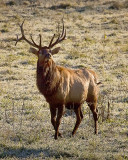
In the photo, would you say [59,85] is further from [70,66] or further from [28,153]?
[70,66]

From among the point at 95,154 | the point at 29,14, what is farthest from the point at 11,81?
the point at 29,14

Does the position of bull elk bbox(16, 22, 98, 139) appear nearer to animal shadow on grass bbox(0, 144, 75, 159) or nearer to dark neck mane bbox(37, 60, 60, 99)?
dark neck mane bbox(37, 60, 60, 99)

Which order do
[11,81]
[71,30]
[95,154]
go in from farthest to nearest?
1. [71,30]
2. [11,81]
3. [95,154]

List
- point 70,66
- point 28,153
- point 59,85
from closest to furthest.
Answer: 1. point 28,153
2. point 59,85
3. point 70,66

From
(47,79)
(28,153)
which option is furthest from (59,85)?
(28,153)

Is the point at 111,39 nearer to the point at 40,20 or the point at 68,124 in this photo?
the point at 40,20

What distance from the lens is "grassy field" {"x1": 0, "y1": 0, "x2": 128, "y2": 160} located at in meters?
7.39

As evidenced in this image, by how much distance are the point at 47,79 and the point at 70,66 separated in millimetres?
7689

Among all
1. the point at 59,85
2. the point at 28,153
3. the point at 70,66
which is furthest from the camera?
the point at 70,66

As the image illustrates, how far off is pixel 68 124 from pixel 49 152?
1902 mm

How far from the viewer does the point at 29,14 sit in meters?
27.2

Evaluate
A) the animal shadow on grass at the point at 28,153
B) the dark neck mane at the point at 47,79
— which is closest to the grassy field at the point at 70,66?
the animal shadow on grass at the point at 28,153

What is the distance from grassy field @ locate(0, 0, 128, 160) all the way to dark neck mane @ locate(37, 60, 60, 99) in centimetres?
93

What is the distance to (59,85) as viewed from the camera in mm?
7797
